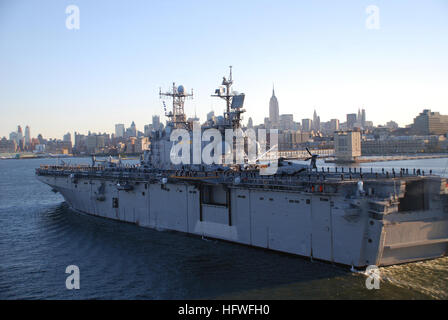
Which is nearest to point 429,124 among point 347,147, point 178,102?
point 347,147

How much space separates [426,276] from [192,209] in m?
11.9

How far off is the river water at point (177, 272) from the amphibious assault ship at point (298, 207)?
689mm

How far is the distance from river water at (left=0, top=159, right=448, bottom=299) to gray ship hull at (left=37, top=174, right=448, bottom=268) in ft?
1.89

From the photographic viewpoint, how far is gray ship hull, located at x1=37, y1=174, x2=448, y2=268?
47.6ft

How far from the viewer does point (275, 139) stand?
11712 cm

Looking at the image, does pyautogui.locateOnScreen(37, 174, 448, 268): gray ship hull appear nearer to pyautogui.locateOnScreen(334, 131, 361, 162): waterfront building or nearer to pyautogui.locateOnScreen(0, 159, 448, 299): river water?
pyautogui.locateOnScreen(0, 159, 448, 299): river water

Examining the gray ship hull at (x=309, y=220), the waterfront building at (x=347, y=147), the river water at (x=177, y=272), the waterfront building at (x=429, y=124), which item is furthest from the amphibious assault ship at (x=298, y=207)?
the waterfront building at (x=429, y=124)

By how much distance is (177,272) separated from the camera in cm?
1653

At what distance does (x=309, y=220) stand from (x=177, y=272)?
6053mm

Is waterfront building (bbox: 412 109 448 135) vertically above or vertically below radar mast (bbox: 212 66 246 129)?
above

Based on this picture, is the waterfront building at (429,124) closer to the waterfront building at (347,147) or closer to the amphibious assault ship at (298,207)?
the waterfront building at (347,147)

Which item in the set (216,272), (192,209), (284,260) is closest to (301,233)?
(284,260)

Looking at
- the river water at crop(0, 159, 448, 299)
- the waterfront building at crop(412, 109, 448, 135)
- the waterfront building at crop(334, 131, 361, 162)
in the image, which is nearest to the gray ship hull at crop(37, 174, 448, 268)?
the river water at crop(0, 159, 448, 299)
